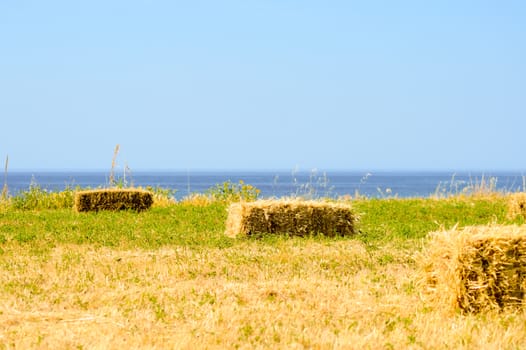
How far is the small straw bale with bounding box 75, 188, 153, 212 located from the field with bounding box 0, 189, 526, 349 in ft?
12.2

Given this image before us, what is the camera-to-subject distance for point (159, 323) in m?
6.46

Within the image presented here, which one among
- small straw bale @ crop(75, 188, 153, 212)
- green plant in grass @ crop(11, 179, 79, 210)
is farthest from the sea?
small straw bale @ crop(75, 188, 153, 212)

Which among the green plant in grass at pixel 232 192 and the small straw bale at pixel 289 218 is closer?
the small straw bale at pixel 289 218

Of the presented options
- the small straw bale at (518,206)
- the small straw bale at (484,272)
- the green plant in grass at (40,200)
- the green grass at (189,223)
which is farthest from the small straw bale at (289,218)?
the green plant in grass at (40,200)

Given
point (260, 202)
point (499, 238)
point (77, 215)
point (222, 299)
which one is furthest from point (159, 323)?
point (77, 215)

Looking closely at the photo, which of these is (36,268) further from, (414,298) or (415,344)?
(415,344)

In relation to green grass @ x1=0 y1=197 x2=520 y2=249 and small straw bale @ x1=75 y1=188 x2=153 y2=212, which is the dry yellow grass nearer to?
green grass @ x1=0 y1=197 x2=520 y2=249

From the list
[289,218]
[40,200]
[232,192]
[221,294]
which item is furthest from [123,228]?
[40,200]

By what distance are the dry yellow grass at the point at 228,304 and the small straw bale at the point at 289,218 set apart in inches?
80.0

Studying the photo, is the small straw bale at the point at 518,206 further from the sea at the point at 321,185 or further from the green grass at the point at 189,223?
the sea at the point at 321,185

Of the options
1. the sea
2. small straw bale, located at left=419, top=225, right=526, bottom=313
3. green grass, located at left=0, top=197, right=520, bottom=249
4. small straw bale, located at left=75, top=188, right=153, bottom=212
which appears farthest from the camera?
the sea

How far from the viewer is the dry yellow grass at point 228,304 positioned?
600 cm

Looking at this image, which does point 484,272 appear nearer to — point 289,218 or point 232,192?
point 289,218

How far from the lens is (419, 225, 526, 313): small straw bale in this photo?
672 centimetres
